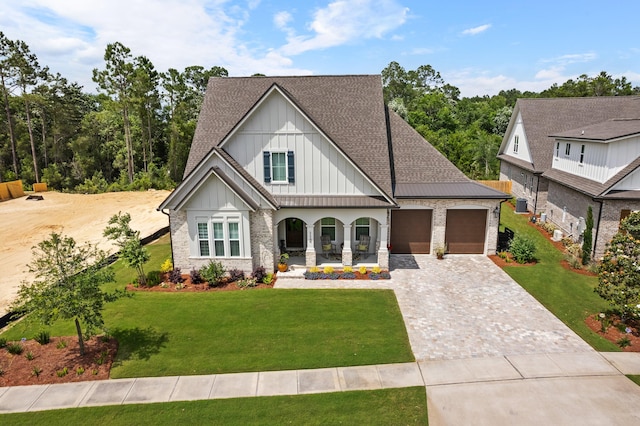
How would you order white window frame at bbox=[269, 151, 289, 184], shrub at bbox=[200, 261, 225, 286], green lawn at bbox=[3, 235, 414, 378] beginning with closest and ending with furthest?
green lawn at bbox=[3, 235, 414, 378] → shrub at bbox=[200, 261, 225, 286] → white window frame at bbox=[269, 151, 289, 184]

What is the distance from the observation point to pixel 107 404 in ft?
37.8

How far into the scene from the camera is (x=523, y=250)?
22.1m

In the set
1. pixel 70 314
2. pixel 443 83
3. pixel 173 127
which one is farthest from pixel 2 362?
pixel 443 83

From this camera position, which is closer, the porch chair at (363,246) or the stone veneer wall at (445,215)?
the porch chair at (363,246)

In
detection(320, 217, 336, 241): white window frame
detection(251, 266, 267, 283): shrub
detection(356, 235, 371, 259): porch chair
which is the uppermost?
detection(320, 217, 336, 241): white window frame

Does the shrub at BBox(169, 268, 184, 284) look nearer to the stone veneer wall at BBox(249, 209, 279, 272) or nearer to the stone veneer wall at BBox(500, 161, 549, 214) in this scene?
the stone veneer wall at BBox(249, 209, 279, 272)

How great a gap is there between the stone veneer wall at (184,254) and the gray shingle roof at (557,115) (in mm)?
23257

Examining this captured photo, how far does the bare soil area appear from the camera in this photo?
1282 centimetres

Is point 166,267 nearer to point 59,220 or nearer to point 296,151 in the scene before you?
point 296,151

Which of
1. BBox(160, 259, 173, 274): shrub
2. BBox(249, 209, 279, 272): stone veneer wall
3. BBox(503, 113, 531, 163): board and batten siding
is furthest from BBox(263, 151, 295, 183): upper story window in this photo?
BBox(503, 113, 531, 163): board and batten siding

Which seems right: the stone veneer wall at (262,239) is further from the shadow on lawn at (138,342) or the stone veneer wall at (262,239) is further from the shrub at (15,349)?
the shrub at (15,349)

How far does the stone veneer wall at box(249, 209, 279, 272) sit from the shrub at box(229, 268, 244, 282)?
2.69ft

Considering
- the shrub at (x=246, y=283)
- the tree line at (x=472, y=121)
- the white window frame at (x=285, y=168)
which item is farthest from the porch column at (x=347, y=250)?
the tree line at (x=472, y=121)

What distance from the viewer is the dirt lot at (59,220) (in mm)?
23844
